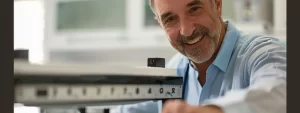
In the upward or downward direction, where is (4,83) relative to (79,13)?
downward

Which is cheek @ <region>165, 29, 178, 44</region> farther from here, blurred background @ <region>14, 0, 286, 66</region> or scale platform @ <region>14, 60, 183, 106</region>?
blurred background @ <region>14, 0, 286, 66</region>

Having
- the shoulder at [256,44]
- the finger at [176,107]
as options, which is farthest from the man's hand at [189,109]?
the shoulder at [256,44]

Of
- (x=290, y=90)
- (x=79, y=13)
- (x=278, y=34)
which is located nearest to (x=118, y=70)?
(x=290, y=90)

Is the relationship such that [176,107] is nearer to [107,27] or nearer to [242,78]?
[242,78]

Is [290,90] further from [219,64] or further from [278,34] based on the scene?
[278,34]

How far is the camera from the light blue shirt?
0.56 meters

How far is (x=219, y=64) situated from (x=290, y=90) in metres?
0.34

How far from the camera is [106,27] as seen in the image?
4.57 ft

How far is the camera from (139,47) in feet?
4.98

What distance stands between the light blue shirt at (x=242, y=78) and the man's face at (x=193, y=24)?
0.04 meters

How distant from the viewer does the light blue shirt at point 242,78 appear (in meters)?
0.56

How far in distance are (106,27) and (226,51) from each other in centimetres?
67

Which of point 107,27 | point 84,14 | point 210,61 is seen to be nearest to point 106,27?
point 107,27

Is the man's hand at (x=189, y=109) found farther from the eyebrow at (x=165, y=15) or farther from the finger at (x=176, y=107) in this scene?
the eyebrow at (x=165, y=15)
